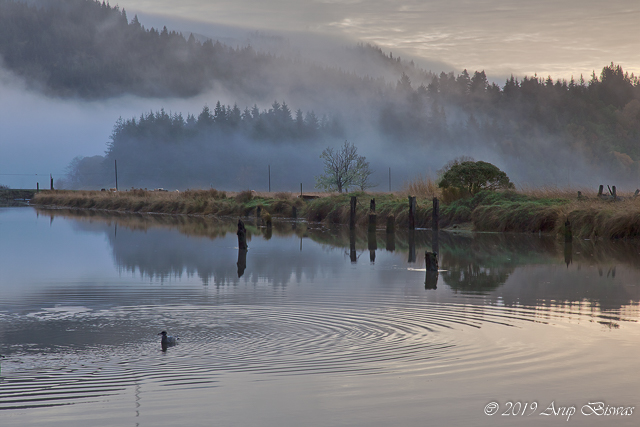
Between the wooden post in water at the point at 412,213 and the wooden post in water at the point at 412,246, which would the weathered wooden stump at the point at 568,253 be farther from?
the wooden post in water at the point at 412,213

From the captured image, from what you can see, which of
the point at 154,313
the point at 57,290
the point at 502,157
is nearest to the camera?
the point at 154,313

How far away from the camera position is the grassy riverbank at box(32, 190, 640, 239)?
80.6ft

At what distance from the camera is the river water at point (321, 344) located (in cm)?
604

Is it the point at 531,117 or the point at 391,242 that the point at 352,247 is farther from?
the point at 531,117

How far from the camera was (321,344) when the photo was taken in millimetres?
8359

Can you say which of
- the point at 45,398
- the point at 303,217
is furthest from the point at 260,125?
the point at 45,398

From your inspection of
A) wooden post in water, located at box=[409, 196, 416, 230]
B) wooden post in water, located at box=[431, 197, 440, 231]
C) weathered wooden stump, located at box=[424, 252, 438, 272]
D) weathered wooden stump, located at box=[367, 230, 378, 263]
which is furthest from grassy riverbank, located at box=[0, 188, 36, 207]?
weathered wooden stump, located at box=[424, 252, 438, 272]

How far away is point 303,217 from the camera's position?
41500mm

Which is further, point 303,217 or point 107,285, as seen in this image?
point 303,217

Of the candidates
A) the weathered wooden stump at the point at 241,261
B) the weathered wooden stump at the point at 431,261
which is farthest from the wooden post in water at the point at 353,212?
the weathered wooden stump at the point at 431,261

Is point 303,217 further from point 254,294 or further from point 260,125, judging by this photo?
point 260,125

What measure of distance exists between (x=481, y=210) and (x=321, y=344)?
75.9 feet

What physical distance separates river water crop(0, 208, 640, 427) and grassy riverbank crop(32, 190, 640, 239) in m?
7.49

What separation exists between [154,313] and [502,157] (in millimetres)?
126311
